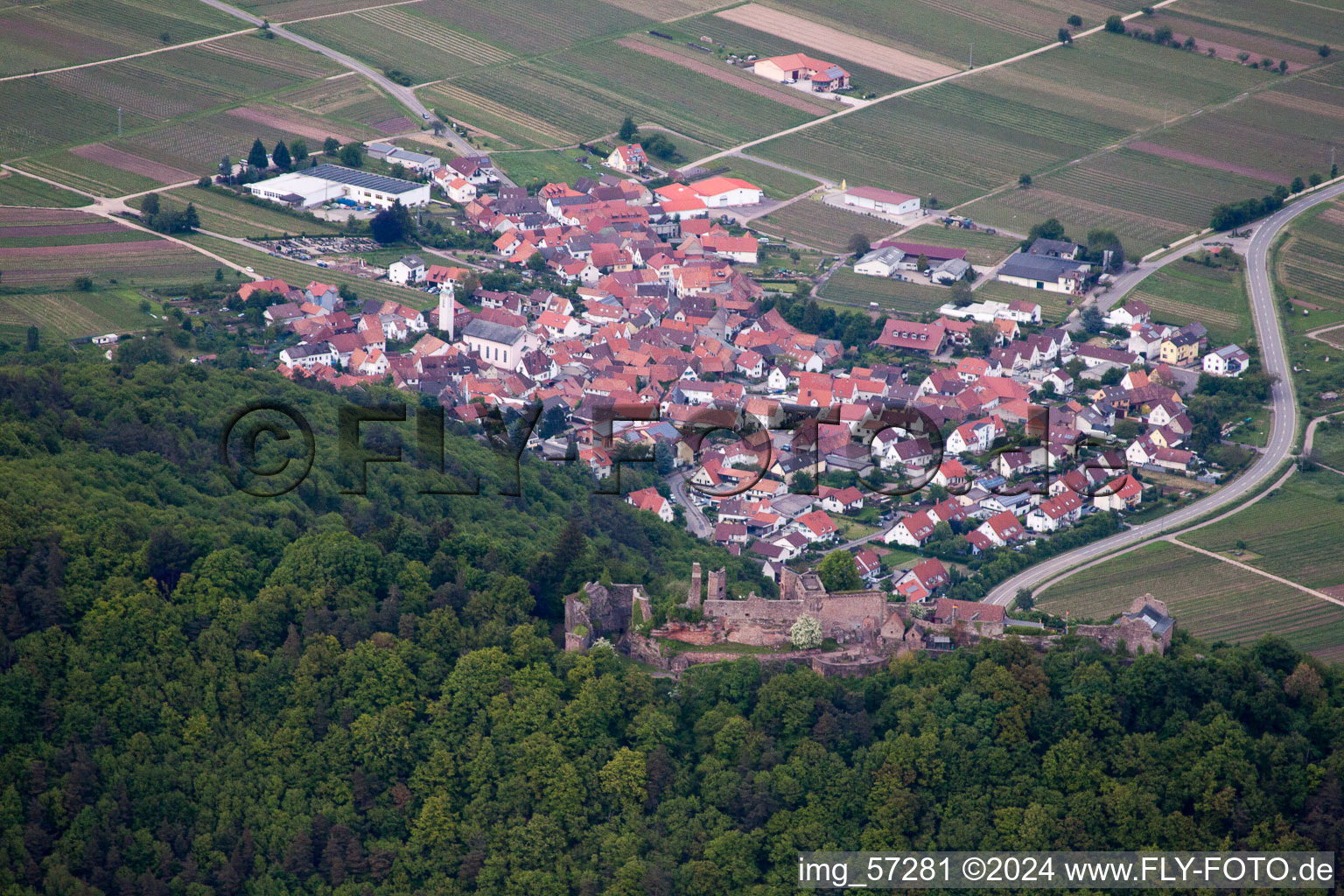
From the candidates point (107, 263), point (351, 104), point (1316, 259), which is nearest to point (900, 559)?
point (107, 263)

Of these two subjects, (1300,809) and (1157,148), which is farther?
(1157,148)

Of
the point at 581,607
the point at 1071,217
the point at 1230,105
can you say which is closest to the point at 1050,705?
the point at 581,607

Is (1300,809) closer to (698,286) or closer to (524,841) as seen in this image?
(524,841)

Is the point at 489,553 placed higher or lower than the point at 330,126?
lower

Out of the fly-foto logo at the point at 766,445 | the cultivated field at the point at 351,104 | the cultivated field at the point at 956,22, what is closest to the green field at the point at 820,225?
the fly-foto logo at the point at 766,445

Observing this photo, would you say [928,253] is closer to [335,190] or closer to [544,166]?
[544,166]

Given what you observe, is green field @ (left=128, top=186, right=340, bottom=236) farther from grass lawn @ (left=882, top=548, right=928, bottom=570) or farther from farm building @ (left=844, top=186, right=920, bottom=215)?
grass lawn @ (left=882, top=548, right=928, bottom=570)
